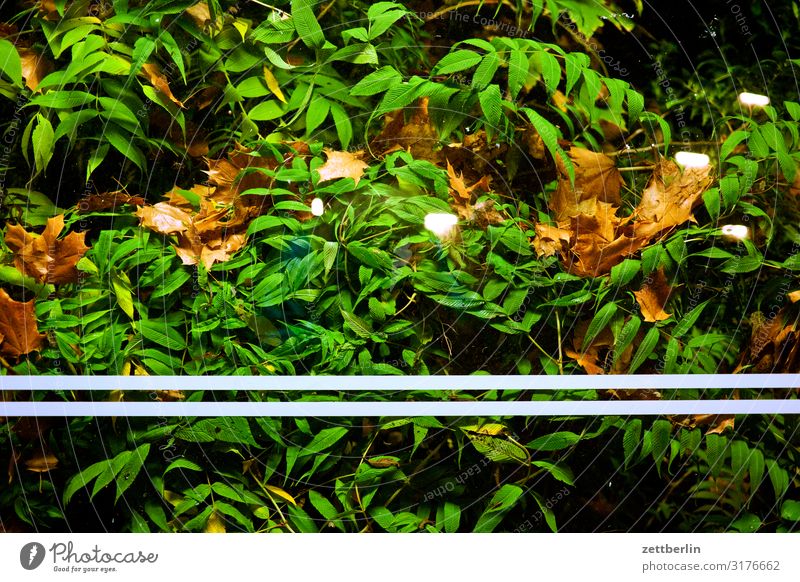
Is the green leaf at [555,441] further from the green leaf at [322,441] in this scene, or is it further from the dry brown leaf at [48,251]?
the dry brown leaf at [48,251]

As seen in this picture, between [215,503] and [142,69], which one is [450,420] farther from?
[142,69]

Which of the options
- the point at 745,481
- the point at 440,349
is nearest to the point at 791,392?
the point at 745,481

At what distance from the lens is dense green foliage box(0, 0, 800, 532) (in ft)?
2.08

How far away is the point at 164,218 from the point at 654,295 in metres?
0.43

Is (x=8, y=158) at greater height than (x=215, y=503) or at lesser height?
greater

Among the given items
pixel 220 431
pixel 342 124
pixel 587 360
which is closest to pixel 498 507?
pixel 587 360

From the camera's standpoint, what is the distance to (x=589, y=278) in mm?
646

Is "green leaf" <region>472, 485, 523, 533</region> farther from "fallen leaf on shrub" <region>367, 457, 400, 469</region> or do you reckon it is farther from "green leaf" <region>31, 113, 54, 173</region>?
"green leaf" <region>31, 113, 54, 173</region>

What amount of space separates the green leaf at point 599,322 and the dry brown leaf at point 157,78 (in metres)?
0.41

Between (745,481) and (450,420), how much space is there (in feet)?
0.93

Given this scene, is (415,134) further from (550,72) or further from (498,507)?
(498,507)

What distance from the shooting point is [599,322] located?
0.65 m

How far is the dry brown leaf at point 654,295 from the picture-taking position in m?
0.65
